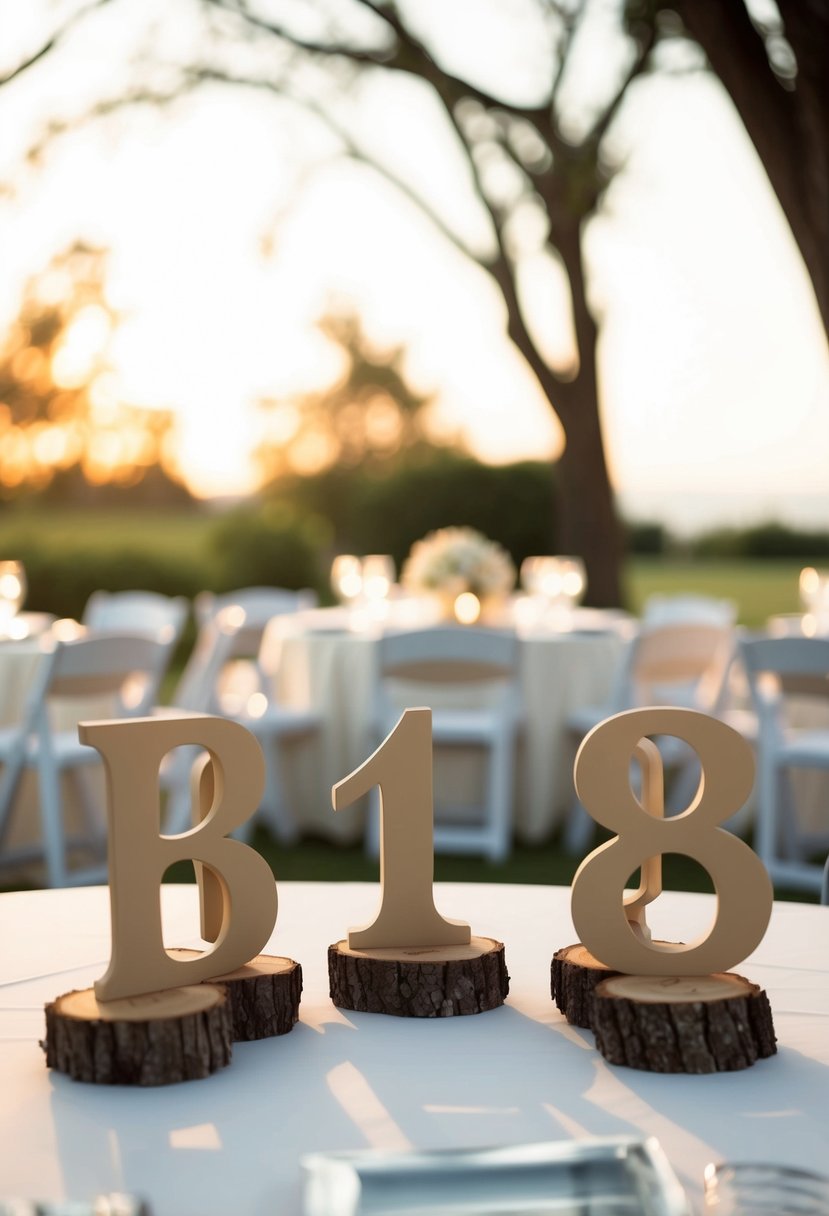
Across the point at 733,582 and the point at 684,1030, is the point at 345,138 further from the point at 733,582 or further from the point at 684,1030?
the point at 684,1030

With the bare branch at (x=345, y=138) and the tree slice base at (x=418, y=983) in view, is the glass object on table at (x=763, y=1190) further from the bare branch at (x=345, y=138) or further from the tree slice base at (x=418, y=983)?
the bare branch at (x=345, y=138)

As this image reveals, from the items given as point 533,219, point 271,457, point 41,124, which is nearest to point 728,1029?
point 533,219

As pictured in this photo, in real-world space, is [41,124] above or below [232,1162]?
above

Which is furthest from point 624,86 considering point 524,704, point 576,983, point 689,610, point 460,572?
point 576,983

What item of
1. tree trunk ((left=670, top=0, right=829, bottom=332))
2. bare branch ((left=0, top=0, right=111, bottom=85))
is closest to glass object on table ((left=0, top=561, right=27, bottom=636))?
tree trunk ((left=670, top=0, right=829, bottom=332))

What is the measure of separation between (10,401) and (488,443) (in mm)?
5327

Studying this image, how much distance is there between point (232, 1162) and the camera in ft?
2.68

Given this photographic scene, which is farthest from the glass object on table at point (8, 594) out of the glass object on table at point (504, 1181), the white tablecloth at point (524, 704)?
the glass object on table at point (504, 1181)

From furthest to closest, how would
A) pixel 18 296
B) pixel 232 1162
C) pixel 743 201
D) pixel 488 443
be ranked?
pixel 488 443 < pixel 18 296 < pixel 743 201 < pixel 232 1162

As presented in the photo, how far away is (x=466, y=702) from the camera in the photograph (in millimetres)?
5820

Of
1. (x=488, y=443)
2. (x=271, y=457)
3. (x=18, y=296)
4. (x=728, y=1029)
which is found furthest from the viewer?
(x=271, y=457)

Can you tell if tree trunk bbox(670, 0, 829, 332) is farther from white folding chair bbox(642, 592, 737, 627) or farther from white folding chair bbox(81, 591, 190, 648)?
white folding chair bbox(81, 591, 190, 648)

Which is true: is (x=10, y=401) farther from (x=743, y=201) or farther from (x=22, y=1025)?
(x=22, y=1025)

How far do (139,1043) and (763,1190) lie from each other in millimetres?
447
